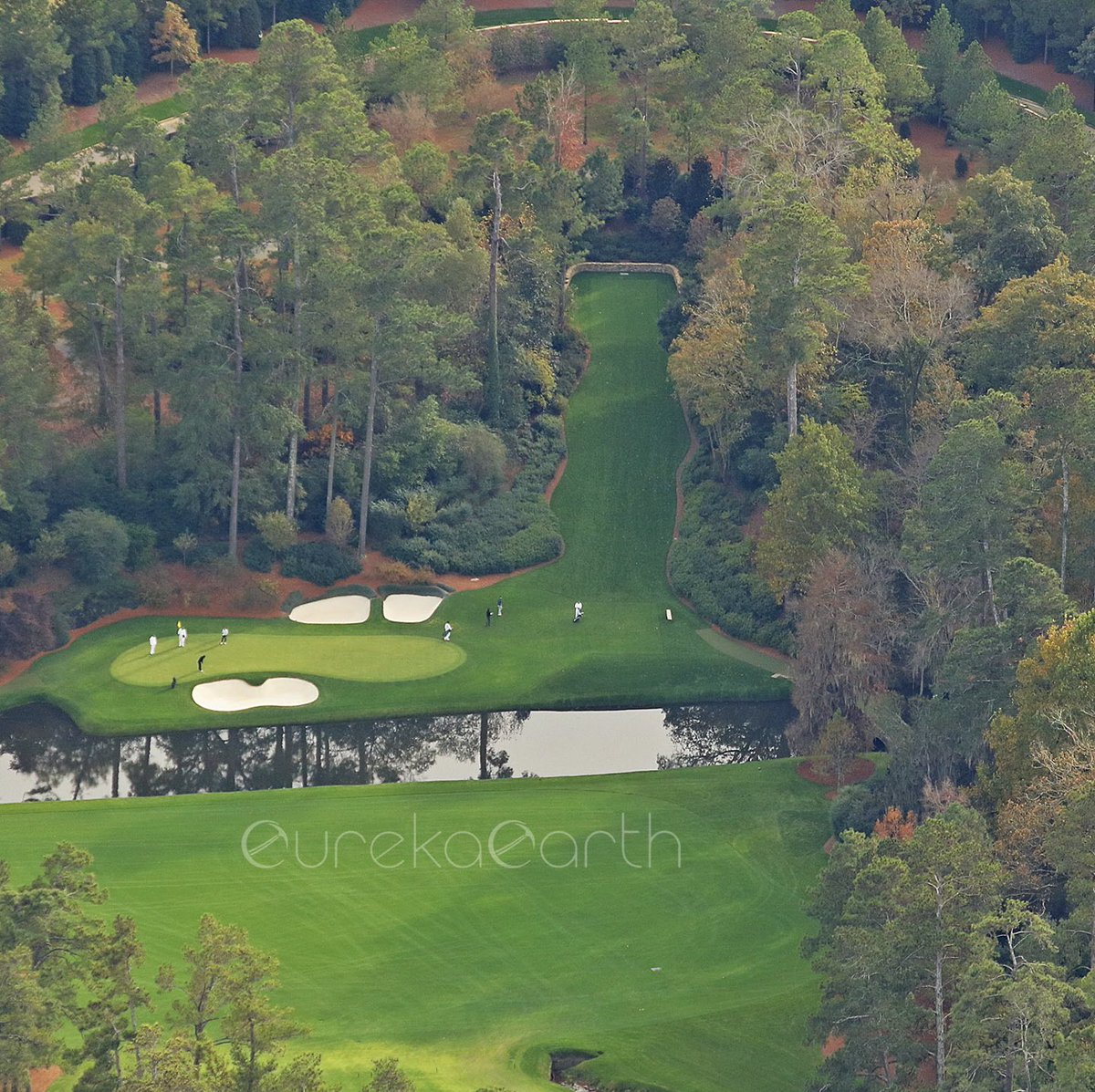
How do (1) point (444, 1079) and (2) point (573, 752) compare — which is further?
(2) point (573, 752)

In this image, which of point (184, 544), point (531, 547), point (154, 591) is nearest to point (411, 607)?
point (531, 547)

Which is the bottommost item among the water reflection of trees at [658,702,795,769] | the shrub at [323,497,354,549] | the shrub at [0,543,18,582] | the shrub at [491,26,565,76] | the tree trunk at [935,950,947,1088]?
the water reflection of trees at [658,702,795,769]

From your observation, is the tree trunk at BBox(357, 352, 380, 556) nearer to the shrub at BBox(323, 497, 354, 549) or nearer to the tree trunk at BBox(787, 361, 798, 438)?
the shrub at BBox(323, 497, 354, 549)

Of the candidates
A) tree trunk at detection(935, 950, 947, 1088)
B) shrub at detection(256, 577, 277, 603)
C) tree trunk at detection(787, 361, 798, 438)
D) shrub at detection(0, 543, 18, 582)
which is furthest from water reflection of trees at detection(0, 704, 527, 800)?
tree trunk at detection(935, 950, 947, 1088)

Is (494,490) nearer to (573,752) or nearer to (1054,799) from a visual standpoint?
(573,752)

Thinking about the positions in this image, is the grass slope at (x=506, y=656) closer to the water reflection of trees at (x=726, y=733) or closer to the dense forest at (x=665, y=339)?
the water reflection of trees at (x=726, y=733)

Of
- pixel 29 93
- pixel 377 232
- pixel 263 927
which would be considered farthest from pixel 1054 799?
pixel 29 93

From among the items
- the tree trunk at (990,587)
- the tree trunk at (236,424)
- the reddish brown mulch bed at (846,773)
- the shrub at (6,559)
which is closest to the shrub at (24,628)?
the shrub at (6,559)
